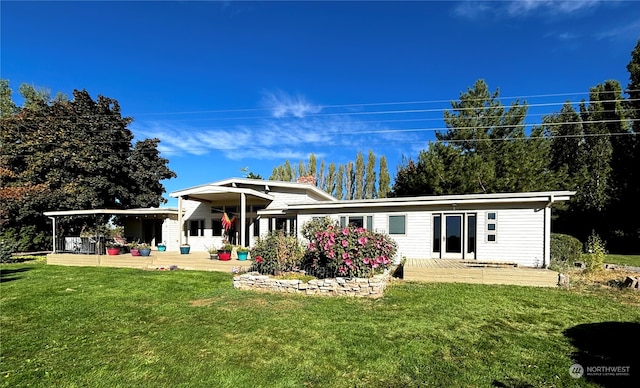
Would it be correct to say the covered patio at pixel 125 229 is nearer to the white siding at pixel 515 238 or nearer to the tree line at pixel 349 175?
the white siding at pixel 515 238

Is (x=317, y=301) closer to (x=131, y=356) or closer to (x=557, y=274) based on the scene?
(x=131, y=356)

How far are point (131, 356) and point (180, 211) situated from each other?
12346 mm

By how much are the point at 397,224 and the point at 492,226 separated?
3.36 meters

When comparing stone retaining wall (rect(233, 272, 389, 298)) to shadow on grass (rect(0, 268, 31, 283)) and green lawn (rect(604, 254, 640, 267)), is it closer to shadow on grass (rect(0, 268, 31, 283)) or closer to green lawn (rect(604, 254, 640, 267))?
shadow on grass (rect(0, 268, 31, 283))

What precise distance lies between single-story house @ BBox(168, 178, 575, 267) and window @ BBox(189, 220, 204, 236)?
2007 mm

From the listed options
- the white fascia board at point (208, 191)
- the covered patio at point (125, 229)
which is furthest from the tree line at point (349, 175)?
the white fascia board at point (208, 191)

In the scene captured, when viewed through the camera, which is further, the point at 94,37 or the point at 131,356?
the point at 94,37

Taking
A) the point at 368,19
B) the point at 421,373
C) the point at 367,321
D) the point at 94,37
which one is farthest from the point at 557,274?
the point at 94,37

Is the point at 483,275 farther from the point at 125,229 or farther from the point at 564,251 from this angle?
the point at 125,229

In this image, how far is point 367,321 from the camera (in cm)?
569

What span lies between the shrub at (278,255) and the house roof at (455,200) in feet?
13.1

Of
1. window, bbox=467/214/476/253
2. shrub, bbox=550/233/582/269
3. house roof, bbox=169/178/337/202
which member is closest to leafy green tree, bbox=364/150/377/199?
house roof, bbox=169/178/337/202

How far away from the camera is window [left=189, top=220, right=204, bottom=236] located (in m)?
17.6

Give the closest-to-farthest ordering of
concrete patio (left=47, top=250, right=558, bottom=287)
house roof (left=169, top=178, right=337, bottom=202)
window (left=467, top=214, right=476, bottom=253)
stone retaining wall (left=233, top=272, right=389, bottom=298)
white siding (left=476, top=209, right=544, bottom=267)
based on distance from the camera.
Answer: stone retaining wall (left=233, top=272, right=389, bottom=298)
concrete patio (left=47, top=250, right=558, bottom=287)
white siding (left=476, top=209, right=544, bottom=267)
window (left=467, top=214, right=476, bottom=253)
house roof (left=169, top=178, right=337, bottom=202)
